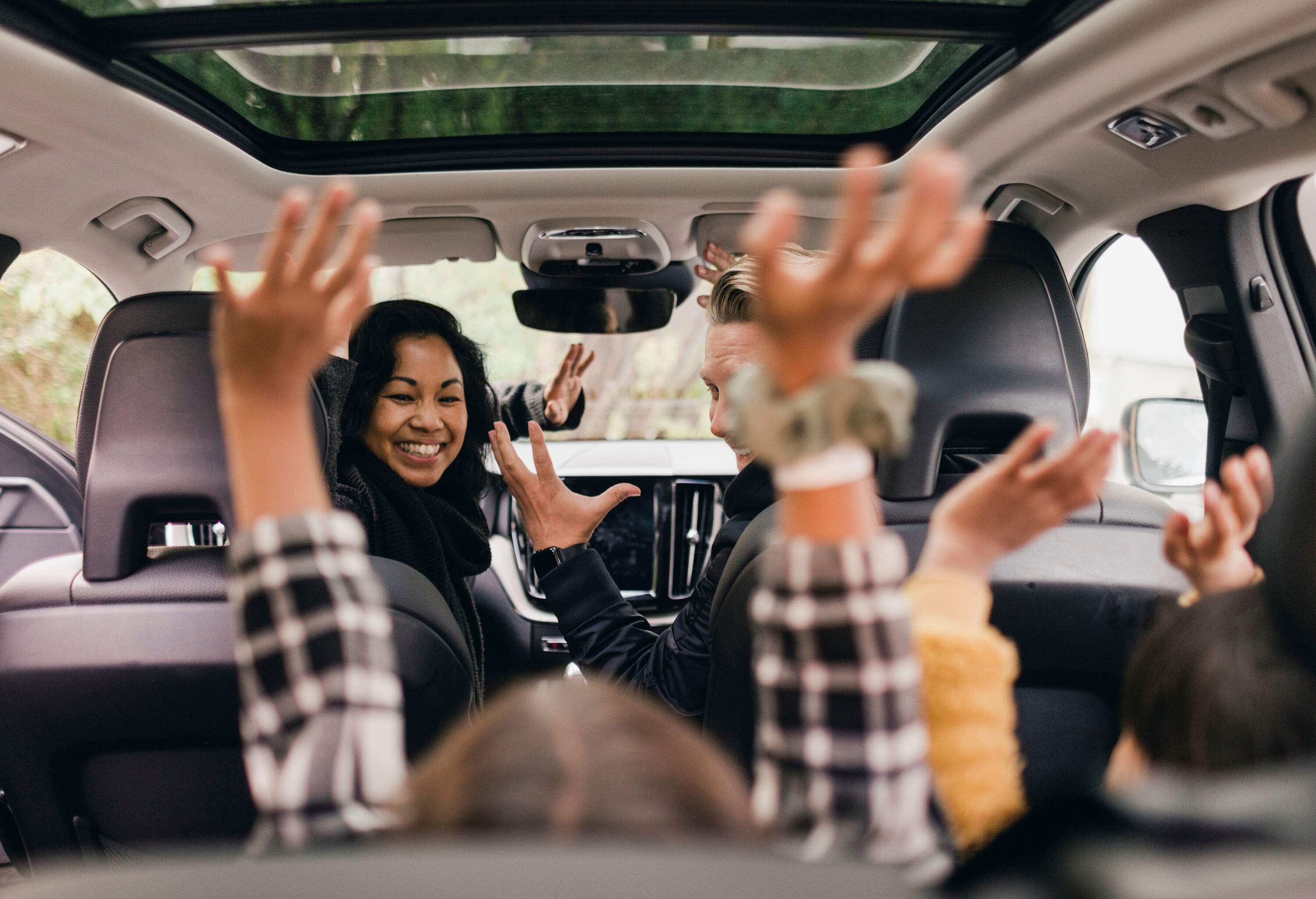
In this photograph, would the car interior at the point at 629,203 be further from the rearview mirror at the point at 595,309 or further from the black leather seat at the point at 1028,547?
the rearview mirror at the point at 595,309

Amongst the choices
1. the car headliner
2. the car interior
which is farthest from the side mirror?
the car headliner

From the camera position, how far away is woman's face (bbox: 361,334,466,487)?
2.02 meters

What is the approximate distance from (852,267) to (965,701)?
0.47 metres

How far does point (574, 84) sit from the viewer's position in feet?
6.10

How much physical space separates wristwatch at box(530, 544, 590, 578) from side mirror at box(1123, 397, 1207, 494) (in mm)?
1477

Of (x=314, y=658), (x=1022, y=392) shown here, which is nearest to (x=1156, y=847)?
(x=314, y=658)

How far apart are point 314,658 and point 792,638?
1.42ft

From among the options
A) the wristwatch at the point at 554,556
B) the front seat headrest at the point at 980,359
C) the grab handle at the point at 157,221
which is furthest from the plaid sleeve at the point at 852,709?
the grab handle at the point at 157,221

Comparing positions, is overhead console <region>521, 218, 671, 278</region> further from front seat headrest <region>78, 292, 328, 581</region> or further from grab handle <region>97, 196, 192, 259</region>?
front seat headrest <region>78, 292, 328, 581</region>

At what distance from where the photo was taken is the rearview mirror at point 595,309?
2557 mm

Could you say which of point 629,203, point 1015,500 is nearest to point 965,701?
point 1015,500

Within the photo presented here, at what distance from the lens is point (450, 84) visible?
1875 millimetres

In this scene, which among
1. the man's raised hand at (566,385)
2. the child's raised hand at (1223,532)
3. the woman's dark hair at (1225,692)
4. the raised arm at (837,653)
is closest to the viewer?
the raised arm at (837,653)

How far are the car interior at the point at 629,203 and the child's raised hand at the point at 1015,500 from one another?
0.52 metres
